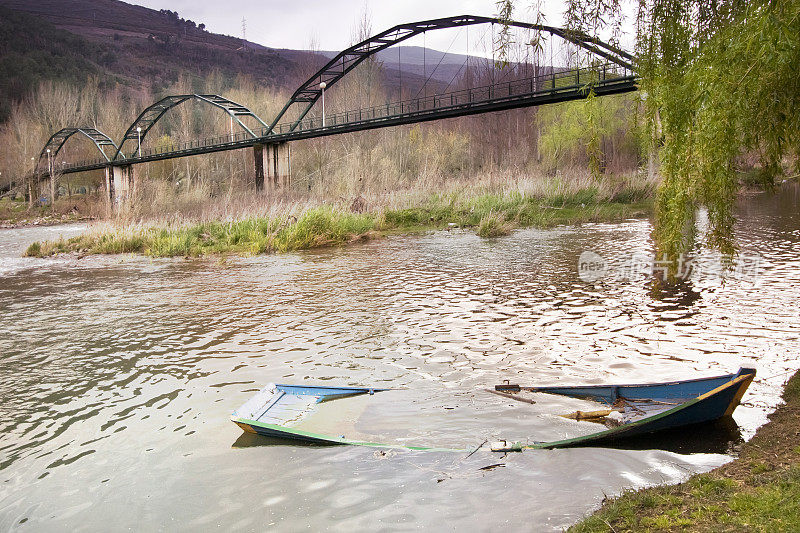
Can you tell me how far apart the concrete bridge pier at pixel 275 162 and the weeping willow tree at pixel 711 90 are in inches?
1635

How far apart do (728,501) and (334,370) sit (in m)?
5.03

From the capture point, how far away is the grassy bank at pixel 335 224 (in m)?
20.0

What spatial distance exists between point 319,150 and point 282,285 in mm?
35983

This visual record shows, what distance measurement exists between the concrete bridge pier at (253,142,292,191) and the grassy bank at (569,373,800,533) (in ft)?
142

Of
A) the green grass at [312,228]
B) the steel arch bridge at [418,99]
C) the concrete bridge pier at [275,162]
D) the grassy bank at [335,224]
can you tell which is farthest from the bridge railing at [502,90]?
the green grass at [312,228]

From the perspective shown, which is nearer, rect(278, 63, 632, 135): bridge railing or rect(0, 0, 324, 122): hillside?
rect(278, 63, 632, 135): bridge railing

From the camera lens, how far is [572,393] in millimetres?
6605

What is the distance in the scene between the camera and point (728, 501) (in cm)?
399

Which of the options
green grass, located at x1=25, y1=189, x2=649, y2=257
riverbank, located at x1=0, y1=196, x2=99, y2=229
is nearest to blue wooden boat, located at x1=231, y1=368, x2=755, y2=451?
green grass, located at x1=25, y1=189, x2=649, y2=257

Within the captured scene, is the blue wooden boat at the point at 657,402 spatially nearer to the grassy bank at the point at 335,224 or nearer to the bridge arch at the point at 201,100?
the grassy bank at the point at 335,224

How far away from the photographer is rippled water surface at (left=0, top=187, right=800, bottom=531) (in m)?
5.07

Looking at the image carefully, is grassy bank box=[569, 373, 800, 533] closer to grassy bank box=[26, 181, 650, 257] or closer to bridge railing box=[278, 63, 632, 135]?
bridge railing box=[278, 63, 632, 135]

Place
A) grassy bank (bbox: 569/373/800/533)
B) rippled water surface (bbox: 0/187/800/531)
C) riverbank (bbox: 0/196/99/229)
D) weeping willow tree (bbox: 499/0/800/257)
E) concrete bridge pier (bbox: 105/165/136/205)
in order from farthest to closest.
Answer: concrete bridge pier (bbox: 105/165/136/205)
riverbank (bbox: 0/196/99/229)
rippled water surface (bbox: 0/187/800/531)
weeping willow tree (bbox: 499/0/800/257)
grassy bank (bbox: 569/373/800/533)

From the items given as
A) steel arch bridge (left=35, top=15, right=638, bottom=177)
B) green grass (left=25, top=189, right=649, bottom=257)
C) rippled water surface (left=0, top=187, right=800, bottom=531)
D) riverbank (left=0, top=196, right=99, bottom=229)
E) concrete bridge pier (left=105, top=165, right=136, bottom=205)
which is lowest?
rippled water surface (left=0, top=187, right=800, bottom=531)
